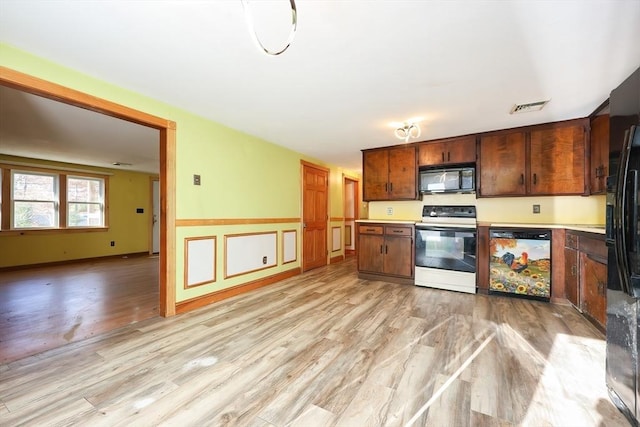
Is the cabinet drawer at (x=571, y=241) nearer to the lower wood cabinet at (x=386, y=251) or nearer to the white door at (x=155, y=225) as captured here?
the lower wood cabinet at (x=386, y=251)

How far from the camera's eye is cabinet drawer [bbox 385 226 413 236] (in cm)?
392

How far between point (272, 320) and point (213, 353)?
71 cm

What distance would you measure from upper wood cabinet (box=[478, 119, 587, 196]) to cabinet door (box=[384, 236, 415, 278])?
1.27m

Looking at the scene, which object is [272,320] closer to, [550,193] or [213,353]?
[213,353]

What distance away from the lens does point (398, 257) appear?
400 cm

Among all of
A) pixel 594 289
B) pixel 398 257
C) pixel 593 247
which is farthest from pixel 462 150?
pixel 594 289

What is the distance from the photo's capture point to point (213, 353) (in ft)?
6.68

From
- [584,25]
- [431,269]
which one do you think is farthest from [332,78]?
[431,269]

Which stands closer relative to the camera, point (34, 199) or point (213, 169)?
point (213, 169)

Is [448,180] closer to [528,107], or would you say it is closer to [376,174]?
[376,174]

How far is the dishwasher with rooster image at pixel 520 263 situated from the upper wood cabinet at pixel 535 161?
0.65m

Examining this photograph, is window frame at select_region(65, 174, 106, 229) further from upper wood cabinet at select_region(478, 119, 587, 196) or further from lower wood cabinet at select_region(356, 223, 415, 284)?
upper wood cabinet at select_region(478, 119, 587, 196)

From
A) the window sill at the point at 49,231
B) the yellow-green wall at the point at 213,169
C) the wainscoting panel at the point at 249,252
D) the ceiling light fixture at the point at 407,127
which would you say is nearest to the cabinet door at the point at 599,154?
the ceiling light fixture at the point at 407,127

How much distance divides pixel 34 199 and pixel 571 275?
897 centimetres
